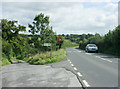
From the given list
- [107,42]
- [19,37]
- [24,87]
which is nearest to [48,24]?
[19,37]

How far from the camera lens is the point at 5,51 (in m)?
22.0

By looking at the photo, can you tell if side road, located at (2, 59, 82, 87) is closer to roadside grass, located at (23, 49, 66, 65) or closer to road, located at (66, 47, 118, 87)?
road, located at (66, 47, 118, 87)

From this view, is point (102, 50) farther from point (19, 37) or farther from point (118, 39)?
point (19, 37)

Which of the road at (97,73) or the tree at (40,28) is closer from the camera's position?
the road at (97,73)

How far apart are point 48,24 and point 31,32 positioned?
4639 millimetres

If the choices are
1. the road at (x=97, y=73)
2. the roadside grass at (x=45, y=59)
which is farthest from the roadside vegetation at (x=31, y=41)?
the road at (x=97, y=73)

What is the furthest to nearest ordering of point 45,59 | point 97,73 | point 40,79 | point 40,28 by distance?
point 40,28 < point 45,59 < point 97,73 < point 40,79

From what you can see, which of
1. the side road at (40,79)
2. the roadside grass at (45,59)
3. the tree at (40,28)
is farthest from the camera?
the tree at (40,28)

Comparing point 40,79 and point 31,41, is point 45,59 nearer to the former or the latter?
point 40,79

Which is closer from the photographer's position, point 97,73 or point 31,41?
point 97,73

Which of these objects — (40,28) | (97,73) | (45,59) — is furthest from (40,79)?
(40,28)

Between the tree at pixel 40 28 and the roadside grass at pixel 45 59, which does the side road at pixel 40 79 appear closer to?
the roadside grass at pixel 45 59

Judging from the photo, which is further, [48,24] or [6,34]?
[48,24]

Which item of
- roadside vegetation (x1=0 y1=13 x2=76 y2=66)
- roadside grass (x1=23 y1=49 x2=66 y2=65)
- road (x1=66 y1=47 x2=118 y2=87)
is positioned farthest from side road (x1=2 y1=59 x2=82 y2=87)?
roadside vegetation (x1=0 y1=13 x2=76 y2=66)
